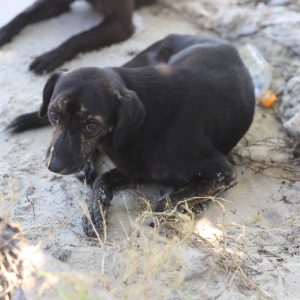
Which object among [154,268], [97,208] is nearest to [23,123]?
[97,208]

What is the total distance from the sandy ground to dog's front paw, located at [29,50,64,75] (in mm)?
65

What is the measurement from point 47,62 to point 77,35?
43cm

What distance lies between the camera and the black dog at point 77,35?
4777mm

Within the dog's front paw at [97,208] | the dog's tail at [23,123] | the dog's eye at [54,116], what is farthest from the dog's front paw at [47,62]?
the dog's eye at [54,116]

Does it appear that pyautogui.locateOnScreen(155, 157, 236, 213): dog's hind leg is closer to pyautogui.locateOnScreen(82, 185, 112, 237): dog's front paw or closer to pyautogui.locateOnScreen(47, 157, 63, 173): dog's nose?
pyautogui.locateOnScreen(82, 185, 112, 237): dog's front paw

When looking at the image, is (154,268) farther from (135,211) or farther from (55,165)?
(135,211)

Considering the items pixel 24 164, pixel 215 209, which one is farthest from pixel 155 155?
pixel 24 164

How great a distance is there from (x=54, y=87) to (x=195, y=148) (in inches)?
32.9

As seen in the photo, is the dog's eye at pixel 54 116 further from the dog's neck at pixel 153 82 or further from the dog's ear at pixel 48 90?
the dog's neck at pixel 153 82

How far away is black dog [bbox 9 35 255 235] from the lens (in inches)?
119

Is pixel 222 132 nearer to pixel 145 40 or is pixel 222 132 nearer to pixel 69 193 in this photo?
A: pixel 69 193

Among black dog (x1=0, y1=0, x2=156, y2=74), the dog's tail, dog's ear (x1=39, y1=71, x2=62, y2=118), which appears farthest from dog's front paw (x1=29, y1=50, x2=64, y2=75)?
dog's ear (x1=39, y1=71, x2=62, y2=118)

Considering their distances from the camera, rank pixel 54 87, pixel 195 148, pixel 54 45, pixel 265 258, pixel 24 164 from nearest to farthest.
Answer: pixel 265 258 < pixel 54 87 < pixel 195 148 < pixel 24 164 < pixel 54 45

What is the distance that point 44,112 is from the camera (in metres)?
3.43
